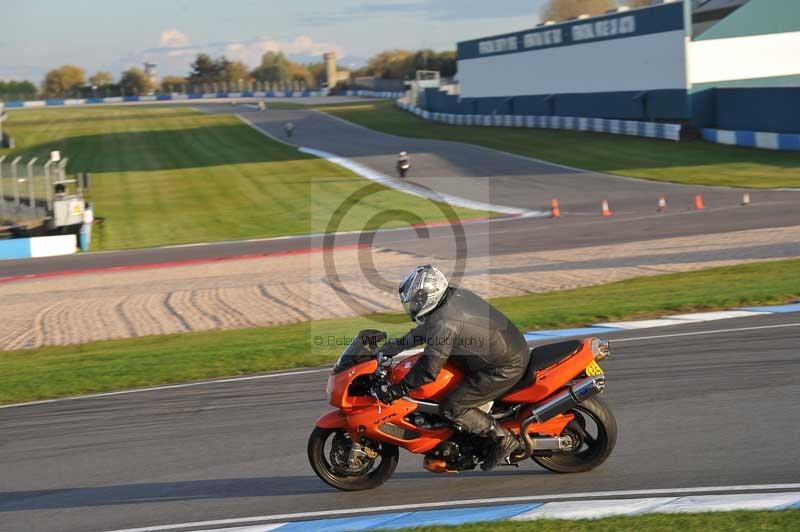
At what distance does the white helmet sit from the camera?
7.44m

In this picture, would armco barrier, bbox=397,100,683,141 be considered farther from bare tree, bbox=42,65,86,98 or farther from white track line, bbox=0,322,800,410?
bare tree, bbox=42,65,86,98

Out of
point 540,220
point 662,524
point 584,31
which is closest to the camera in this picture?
point 662,524

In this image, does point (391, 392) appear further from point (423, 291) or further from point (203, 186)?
point (203, 186)

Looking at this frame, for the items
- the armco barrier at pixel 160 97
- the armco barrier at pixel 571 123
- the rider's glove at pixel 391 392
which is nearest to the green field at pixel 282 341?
the rider's glove at pixel 391 392

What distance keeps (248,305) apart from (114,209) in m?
26.1

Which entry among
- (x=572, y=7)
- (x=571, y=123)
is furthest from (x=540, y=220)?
(x=572, y=7)

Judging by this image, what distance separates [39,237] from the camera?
33.9 meters

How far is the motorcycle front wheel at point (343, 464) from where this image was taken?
7.91 meters

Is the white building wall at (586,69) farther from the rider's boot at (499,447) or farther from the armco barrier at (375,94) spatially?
the rider's boot at (499,447)

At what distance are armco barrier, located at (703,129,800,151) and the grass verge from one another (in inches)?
1564

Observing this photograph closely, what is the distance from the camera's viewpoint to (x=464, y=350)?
7625mm

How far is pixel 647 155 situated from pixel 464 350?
42117 mm

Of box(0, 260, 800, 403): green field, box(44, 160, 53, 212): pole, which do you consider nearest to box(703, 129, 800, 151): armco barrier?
box(0, 260, 800, 403): green field

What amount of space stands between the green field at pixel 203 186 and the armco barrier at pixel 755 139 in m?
16.6
